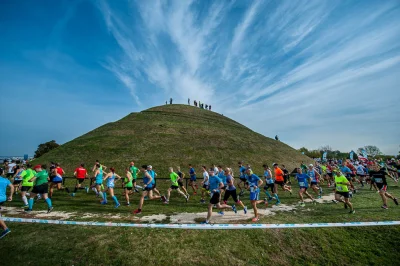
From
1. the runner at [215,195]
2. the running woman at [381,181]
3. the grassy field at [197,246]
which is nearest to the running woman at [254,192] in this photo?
the grassy field at [197,246]

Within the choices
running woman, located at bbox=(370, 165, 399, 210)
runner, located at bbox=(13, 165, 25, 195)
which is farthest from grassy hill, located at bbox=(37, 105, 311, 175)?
running woman, located at bbox=(370, 165, 399, 210)

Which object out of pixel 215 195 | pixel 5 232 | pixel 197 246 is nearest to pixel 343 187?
pixel 215 195

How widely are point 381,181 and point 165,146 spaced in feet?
95.5

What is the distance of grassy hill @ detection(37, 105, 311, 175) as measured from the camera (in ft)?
99.8

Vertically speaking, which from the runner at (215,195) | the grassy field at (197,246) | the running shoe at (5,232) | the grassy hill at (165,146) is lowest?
the grassy field at (197,246)

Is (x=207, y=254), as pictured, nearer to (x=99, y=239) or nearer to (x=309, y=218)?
(x=99, y=239)

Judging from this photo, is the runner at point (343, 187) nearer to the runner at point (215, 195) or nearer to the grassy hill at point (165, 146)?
the runner at point (215, 195)

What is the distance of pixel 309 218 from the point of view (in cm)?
984

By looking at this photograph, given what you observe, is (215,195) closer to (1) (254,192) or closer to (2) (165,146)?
(1) (254,192)

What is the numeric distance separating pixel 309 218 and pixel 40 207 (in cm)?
1515

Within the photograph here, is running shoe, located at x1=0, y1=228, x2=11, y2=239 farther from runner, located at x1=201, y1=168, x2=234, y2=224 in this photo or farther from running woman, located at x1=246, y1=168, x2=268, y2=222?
running woman, located at x1=246, y1=168, x2=268, y2=222

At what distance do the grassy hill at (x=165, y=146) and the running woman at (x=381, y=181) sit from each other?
63.9ft

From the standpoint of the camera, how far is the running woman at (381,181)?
11.2 m

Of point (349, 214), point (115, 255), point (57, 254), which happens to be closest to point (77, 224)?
point (57, 254)
